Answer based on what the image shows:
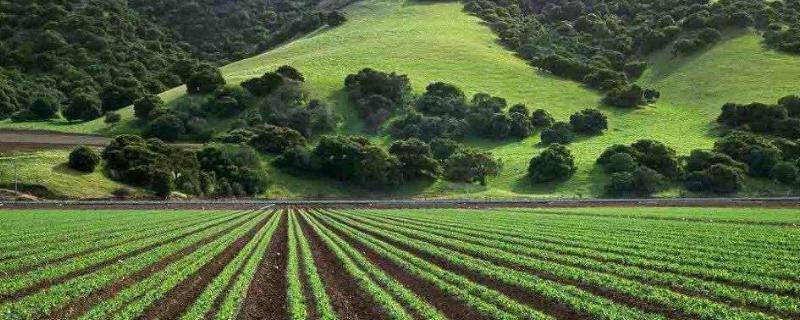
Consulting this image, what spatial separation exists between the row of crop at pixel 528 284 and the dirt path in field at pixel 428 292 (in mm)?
1162

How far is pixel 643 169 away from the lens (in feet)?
250

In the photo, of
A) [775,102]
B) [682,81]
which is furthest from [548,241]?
[682,81]

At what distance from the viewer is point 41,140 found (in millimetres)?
84250

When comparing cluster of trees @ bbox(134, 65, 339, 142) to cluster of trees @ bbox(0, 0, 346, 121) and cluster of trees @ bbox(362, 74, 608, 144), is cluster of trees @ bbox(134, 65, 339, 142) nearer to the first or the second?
cluster of trees @ bbox(0, 0, 346, 121)

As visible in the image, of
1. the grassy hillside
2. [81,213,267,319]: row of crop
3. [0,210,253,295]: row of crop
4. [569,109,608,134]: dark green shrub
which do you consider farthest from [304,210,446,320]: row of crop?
[569,109,608,134]: dark green shrub

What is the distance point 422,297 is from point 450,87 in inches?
3686

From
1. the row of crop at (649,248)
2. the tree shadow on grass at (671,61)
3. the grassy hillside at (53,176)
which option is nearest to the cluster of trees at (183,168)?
the grassy hillside at (53,176)

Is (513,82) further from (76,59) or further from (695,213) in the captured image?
(76,59)

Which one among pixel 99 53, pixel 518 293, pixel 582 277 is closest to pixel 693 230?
pixel 582 277

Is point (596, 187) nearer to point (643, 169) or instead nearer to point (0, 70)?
point (643, 169)

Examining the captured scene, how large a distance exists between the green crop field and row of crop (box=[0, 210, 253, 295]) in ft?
0.26

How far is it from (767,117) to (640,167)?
111 feet

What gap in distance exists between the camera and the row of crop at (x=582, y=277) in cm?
1872

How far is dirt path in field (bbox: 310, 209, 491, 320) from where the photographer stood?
20.1 m
